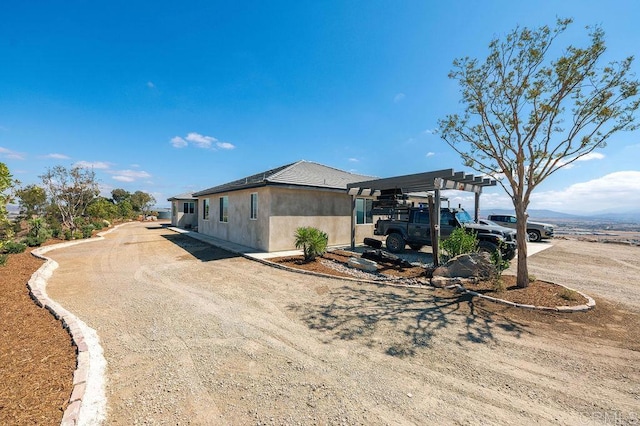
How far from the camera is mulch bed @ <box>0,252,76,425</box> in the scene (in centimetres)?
228

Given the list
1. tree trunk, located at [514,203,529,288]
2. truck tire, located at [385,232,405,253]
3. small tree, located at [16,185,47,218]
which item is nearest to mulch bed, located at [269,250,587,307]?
tree trunk, located at [514,203,529,288]

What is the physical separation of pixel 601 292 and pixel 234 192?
528 inches

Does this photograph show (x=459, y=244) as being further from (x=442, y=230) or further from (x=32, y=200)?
(x=32, y=200)

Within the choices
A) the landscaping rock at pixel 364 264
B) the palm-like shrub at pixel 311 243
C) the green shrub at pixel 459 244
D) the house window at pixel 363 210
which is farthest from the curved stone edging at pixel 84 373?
the house window at pixel 363 210

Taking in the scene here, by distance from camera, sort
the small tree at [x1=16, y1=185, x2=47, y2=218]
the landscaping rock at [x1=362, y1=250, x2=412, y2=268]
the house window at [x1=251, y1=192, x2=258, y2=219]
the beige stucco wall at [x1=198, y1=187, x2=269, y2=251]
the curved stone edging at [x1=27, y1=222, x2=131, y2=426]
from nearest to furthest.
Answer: the curved stone edging at [x1=27, y1=222, x2=131, y2=426], the landscaping rock at [x1=362, y1=250, x2=412, y2=268], the beige stucco wall at [x1=198, y1=187, x2=269, y2=251], the house window at [x1=251, y1=192, x2=258, y2=219], the small tree at [x1=16, y1=185, x2=47, y2=218]

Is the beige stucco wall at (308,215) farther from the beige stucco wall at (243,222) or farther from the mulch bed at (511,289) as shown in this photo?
the mulch bed at (511,289)

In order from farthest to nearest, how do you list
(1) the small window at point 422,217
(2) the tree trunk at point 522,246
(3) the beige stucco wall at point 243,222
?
(3) the beige stucco wall at point 243,222 < (1) the small window at point 422,217 < (2) the tree trunk at point 522,246

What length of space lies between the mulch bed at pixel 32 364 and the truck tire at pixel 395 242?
382 inches

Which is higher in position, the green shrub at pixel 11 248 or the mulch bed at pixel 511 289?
the green shrub at pixel 11 248

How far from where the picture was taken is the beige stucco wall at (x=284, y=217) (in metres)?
10.6

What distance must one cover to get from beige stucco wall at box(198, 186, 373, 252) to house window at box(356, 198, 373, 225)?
34cm

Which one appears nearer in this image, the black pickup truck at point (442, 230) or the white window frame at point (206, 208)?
the black pickup truck at point (442, 230)

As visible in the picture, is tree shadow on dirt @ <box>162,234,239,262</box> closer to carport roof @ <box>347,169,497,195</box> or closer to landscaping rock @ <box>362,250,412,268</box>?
landscaping rock @ <box>362,250,412,268</box>

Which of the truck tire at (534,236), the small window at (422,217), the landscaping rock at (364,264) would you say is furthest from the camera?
the truck tire at (534,236)
